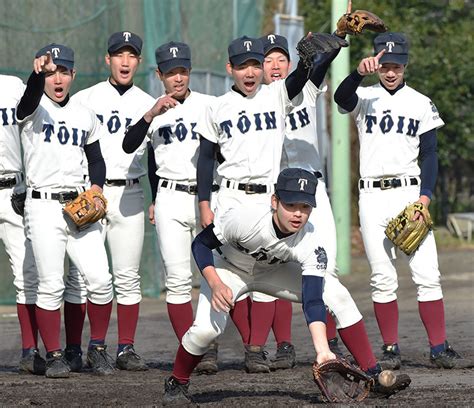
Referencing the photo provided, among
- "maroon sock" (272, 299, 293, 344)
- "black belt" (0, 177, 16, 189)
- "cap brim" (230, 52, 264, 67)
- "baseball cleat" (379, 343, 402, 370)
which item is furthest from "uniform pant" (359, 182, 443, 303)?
"black belt" (0, 177, 16, 189)

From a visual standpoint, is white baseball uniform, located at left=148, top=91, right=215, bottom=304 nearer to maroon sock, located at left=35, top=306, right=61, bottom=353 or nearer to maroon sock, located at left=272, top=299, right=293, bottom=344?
maroon sock, located at left=272, top=299, right=293, bottom=344

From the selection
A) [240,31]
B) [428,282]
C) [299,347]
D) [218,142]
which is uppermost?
[240,31]

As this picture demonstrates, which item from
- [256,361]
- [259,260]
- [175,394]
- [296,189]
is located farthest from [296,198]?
[256,361]

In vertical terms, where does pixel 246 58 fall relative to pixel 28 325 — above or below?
above

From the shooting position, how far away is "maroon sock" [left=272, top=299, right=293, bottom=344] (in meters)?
8.52

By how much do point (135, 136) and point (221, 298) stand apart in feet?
7.07

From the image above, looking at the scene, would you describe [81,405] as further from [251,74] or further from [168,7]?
[168,7]

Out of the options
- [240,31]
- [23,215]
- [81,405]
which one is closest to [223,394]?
[81,405]

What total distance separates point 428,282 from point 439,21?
13.0 meters

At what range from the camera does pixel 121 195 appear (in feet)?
28.2

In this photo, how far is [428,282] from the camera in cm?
823

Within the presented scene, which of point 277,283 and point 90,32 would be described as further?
point 90,32

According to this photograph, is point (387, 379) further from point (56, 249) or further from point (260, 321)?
point (56, 249)

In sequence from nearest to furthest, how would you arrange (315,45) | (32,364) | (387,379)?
(387,379)
(315,45)
(32,364)
